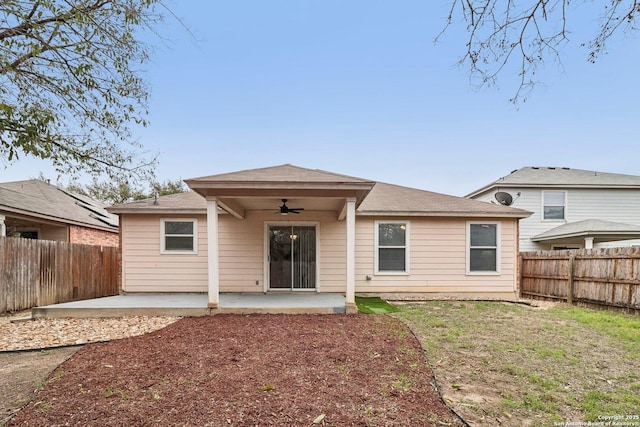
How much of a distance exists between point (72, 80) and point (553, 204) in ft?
54.8

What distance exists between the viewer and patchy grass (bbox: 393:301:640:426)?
2959 millimetres

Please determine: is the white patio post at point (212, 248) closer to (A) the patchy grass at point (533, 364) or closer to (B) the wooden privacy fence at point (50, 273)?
(A) the patchy grass at point (533, 364)

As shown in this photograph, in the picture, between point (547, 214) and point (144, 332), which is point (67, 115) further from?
point (547, 214)

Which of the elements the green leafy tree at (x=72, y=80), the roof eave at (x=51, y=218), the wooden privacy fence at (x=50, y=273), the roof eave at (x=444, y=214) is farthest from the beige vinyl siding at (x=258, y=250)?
the roof eave at (x=51, y=218)

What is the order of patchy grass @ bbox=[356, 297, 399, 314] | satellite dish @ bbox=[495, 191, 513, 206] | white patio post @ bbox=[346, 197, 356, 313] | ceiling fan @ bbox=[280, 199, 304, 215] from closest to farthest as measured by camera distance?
white patio post @ bbox=[346, 197, 356, 313]
patchy grass @ bbox=[356, 297, 399, 314]
ceiling fan @ bbox=[280, 199, 304, 215]
satellite dish @ bbox=[495, 191, 513, 206]

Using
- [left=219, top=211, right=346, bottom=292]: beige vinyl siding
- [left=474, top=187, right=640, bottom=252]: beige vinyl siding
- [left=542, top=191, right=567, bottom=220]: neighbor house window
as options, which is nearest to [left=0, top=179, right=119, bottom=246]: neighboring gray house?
[left=219, top=211, right=346, bottom=292]: beige vinyl siding

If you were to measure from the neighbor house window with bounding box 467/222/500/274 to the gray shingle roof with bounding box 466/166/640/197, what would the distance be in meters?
5.64

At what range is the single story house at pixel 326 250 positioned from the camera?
A: 30.2 feet

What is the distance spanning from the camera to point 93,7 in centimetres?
479

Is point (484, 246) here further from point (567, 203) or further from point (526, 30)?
point (526, 30)

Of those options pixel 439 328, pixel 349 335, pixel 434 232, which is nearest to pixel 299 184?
pixel 349 335

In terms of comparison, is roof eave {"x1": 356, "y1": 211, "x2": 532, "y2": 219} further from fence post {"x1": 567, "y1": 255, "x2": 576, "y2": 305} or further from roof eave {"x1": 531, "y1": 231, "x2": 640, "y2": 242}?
roof eave {"x1": 531, "y1": 231, "x2": 640, "y2": 242}

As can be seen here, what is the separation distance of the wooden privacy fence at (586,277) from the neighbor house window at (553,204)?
15.5ft

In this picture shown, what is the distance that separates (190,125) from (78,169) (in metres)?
9.18
